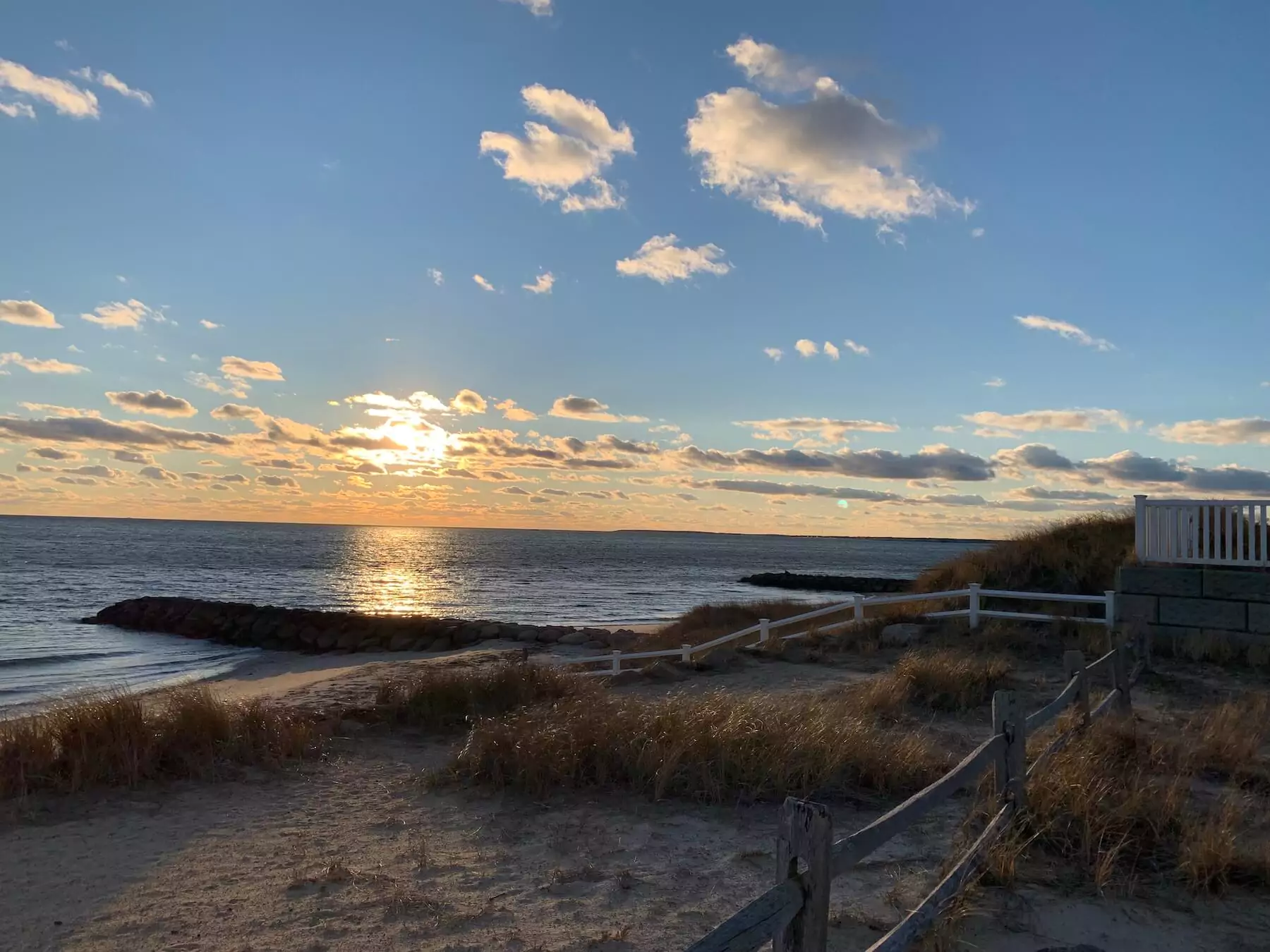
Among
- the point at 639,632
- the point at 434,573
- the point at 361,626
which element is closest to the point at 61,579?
the point at 434,573

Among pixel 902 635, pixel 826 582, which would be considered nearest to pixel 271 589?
pixel 826 582

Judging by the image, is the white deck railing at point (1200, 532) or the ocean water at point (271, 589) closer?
the white deck railing at point (1200, 532)

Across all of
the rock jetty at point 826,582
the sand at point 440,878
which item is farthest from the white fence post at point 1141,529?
the rock jetty at point 826,582

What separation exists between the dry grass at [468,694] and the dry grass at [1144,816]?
5329 millimetres

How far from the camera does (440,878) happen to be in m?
5.64

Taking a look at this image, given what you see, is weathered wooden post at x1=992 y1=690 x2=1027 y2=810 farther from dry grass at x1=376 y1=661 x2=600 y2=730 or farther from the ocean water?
the ocean water

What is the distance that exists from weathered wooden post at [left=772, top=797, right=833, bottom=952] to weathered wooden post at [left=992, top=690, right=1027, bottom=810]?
280cm

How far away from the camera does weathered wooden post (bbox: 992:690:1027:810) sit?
18.7 ft

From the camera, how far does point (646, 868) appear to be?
575 cm

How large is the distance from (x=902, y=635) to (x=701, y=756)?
919cm

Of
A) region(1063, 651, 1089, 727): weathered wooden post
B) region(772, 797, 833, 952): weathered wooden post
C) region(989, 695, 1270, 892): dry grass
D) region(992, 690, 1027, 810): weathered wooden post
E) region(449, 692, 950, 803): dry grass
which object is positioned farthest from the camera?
region(1063, 651, 1089, 727): weathered wooden post

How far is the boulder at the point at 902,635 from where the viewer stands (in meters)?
15.3

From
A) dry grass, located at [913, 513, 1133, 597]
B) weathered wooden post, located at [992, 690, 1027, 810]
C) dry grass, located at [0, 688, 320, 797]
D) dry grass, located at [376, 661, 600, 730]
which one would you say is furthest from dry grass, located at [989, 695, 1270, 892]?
dry grass, located at [913, 513, 1133, 597]

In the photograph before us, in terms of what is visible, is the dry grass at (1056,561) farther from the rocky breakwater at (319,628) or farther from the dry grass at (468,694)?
the rocky breakwater at (319,628)
